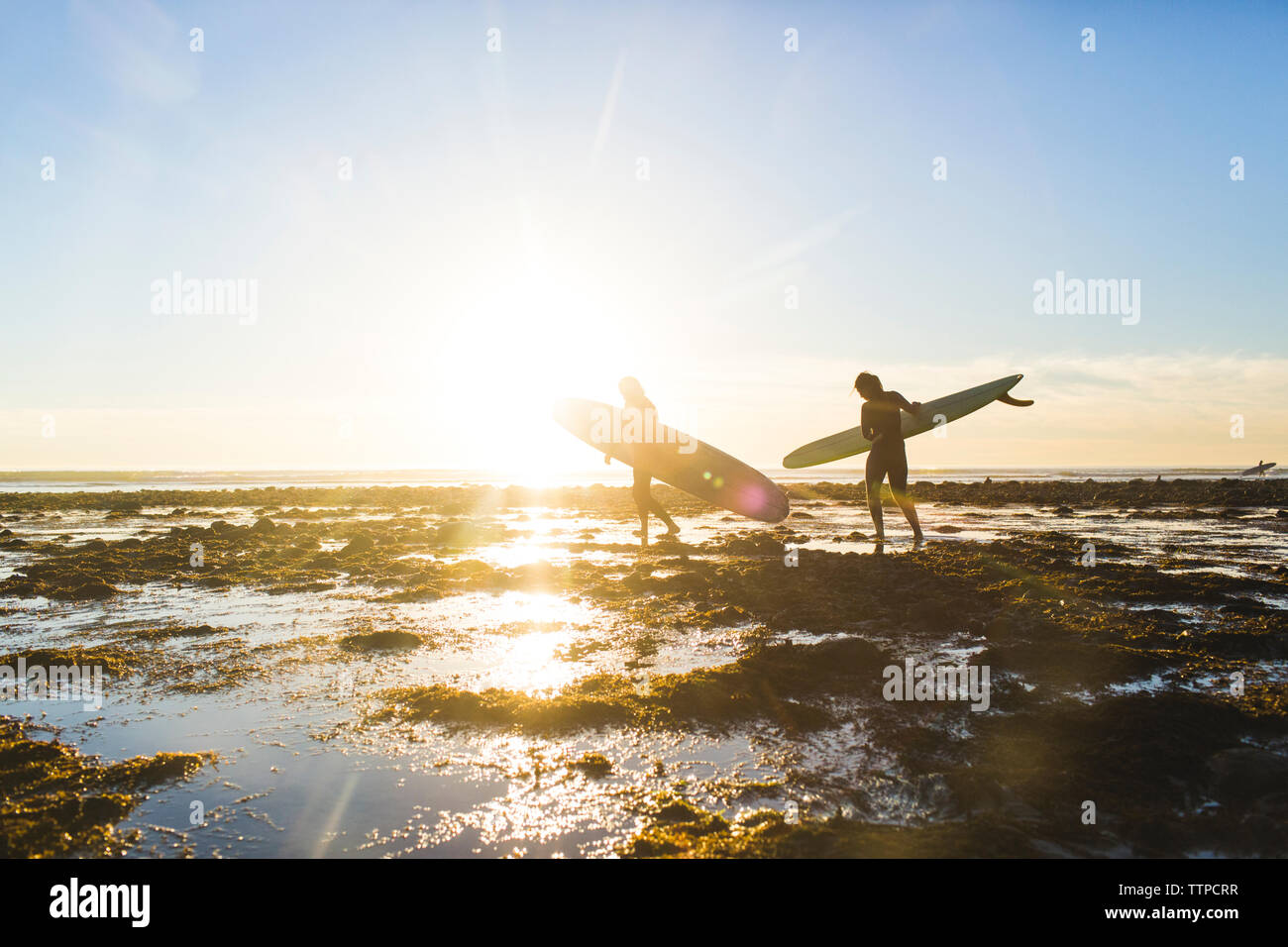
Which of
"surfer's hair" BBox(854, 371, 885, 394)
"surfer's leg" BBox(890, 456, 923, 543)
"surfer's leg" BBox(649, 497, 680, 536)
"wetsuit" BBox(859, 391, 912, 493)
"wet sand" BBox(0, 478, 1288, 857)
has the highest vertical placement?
"surfer's hair" BBox(854, 371, 885, 394)

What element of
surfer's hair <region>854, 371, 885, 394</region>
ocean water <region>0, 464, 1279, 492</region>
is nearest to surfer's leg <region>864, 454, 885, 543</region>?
surfer's hair <region>854, 371, 885, 394</region>

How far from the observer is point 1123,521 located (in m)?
14.4

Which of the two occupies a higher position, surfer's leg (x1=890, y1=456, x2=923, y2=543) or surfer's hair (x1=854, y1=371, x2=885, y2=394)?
surfer's hair (x1=854, y1=371, x2=885, y2=394)

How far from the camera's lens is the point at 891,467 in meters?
9.74

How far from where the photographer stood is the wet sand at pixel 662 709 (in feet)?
8.84

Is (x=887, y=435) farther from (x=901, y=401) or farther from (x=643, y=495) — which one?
(x=643, y=495)

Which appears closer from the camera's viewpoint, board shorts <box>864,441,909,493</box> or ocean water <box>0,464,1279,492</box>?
board shorts <box>864,441,909,493</box>

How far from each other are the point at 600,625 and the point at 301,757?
3.01m

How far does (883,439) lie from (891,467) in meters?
0.40

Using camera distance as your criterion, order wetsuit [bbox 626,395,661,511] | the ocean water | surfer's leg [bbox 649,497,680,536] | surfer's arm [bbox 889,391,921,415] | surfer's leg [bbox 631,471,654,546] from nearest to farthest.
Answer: surfer's arm [bbox 889,391,921,415] < wetsuit [bbox 626,395,661,511] < surfer's leg [bbox 631,471,654,546] < surfer's leg [bbox 649,497,680,536] < the ocean water

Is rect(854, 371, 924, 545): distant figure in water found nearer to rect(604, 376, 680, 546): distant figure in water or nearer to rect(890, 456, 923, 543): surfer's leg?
rect(890, 456, 923, 543): surfer's leg

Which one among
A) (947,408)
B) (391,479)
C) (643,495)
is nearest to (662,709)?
(643,495)

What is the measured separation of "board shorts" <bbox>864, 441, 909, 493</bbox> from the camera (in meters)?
9.73
